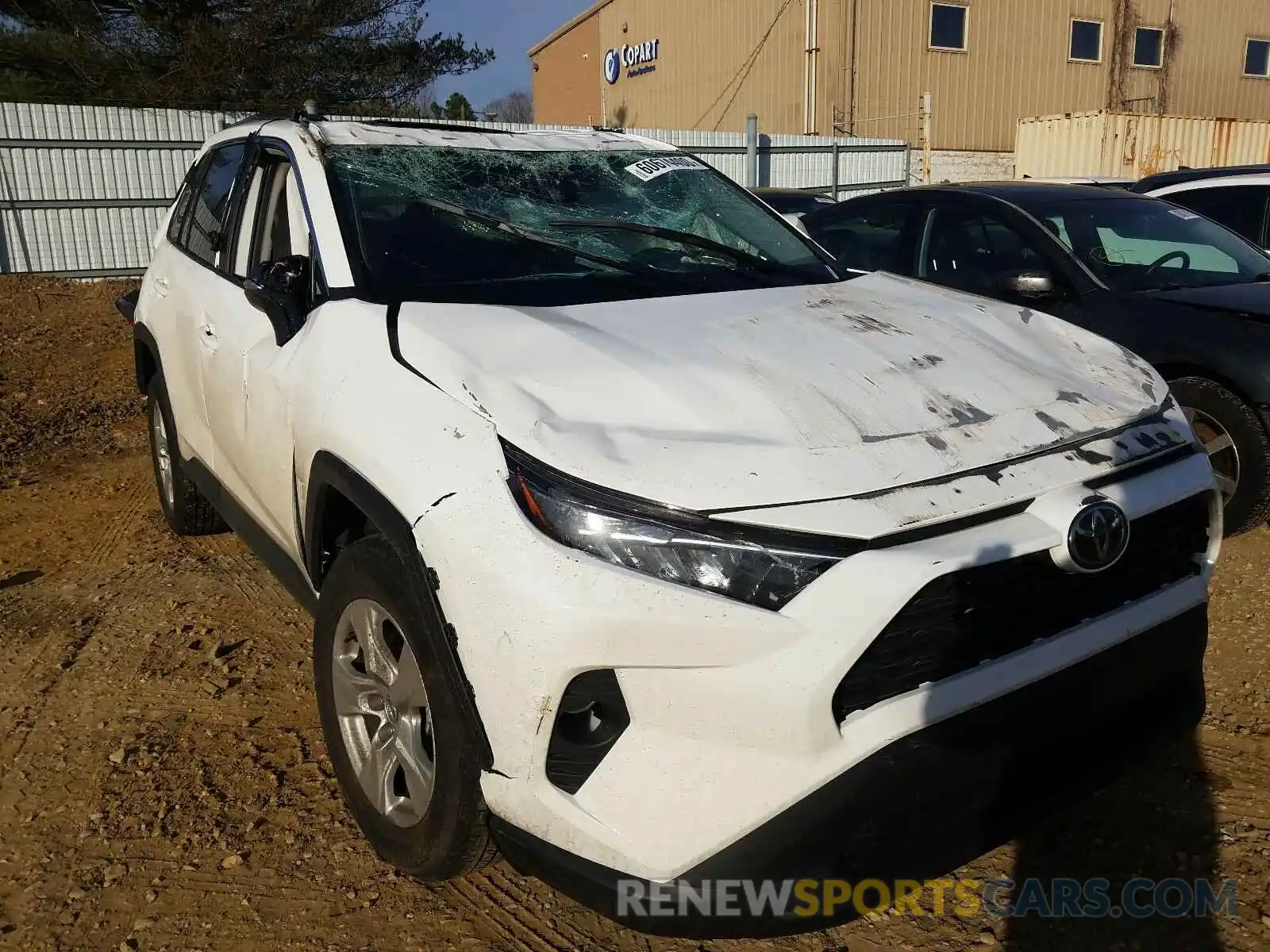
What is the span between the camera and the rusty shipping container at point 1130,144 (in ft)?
58.1

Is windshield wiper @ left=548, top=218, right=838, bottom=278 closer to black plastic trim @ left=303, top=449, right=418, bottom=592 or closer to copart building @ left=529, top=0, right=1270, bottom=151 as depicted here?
black plastic trim @ left=303, top=449, right=418, bottom=592

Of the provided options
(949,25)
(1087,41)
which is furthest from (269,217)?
(1087,41)

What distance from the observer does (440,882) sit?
2395 mm

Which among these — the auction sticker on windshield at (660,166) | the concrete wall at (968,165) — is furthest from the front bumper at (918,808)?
the concrete wall at (968,165)

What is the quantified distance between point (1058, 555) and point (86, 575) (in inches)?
161

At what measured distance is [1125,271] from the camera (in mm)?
4836

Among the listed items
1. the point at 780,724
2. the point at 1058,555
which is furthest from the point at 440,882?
the point at 1058,555

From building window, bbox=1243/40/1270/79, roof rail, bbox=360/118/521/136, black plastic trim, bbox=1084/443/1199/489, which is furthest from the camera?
building window, bbox=1243/40/1270/79

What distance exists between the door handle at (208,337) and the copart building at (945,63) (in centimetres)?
1769

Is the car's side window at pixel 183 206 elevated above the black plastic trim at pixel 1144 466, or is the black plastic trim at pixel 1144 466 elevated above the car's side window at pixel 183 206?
the car's side window at pixel 183 206

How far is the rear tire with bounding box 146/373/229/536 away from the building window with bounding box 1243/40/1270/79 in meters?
30.8

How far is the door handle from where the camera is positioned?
349 cm

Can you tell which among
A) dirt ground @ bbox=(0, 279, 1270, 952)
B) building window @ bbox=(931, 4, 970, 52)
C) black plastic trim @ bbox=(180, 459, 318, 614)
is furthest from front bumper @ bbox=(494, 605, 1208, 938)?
building window @ bbox=(931, 4, 970, 52)

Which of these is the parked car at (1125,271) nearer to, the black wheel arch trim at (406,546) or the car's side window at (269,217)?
the car's side window at (269,217)
